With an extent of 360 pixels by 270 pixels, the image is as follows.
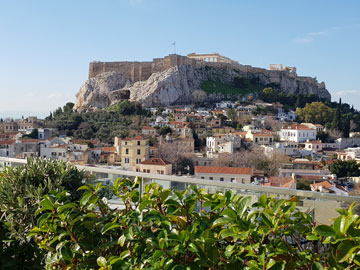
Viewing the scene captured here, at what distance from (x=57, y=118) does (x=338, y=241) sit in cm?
5306

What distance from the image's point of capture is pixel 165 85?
57625mm

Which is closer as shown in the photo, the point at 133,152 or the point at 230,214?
the point at 230,214

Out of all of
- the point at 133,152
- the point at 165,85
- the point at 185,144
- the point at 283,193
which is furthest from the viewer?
the point at 165,85

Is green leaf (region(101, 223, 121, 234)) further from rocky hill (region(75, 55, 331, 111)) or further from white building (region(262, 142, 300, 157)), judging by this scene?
rocky hill (region(75, 55, 331, 111))

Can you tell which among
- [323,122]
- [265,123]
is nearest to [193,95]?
[265,123]

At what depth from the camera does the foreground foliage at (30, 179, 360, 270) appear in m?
1.31

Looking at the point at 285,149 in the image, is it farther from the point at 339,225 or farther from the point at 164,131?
the point at 339,225

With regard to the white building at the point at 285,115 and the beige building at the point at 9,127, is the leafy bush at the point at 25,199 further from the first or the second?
the white building at the point at 285,115

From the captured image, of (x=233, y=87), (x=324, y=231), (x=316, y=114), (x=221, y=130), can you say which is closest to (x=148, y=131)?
(x=221, y=130)

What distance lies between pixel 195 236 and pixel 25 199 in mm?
1194

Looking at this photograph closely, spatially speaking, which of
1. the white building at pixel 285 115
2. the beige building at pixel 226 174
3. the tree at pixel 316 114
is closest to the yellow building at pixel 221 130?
the white building at pixel 285 115

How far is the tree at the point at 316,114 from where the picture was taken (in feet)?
176

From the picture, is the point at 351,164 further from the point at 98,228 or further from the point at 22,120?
the point at 22,120

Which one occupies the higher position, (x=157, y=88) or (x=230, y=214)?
(x=157, y=88)
